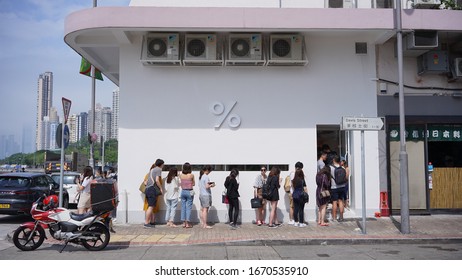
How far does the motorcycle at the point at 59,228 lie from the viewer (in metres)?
8.05

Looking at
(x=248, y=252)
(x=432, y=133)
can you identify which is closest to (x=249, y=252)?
(x=248, y=252)

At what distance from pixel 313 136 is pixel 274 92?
5.45 ft

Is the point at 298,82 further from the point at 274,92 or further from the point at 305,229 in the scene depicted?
the point at 305,229

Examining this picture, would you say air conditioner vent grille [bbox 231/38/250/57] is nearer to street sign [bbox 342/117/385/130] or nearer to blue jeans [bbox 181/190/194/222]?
street sign [bbox 342/117/385/130]

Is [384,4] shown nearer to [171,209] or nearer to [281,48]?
[281,48]

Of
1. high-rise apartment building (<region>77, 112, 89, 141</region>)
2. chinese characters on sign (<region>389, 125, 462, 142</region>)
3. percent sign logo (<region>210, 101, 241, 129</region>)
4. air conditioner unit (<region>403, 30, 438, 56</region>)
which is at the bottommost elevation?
chinese characters on sign (<region>389, 125, 462, 142</region>)

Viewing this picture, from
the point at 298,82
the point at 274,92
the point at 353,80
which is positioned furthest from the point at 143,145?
the point at 353,80

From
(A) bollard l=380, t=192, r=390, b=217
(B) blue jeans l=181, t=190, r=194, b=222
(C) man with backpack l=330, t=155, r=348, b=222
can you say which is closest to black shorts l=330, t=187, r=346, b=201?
(C) man with backpack l=330, t=155, r=348, b=222

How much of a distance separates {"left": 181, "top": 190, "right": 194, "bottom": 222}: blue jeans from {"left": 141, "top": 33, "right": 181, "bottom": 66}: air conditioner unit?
3620 mm

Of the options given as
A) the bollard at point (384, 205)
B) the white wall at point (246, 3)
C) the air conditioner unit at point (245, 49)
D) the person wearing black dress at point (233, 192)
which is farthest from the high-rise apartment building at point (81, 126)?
the bollard at point (384, 205)

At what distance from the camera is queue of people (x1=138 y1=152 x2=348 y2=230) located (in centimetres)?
1065

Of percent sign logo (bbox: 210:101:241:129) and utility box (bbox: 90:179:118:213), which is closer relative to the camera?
utility box (bbox: 90:179:118:213)

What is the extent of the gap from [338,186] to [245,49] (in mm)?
4475

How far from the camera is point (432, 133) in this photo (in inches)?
484
